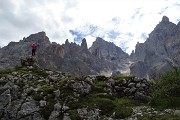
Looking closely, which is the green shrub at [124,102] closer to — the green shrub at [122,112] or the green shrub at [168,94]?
the green shrub at [122,112]

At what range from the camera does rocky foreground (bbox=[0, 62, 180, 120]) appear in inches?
1453

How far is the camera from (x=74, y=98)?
40812 millimetres

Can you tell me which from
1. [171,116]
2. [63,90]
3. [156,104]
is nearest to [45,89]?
[63,90]

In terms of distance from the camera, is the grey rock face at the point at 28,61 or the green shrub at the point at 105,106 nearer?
the green shrub at the point at 105,106

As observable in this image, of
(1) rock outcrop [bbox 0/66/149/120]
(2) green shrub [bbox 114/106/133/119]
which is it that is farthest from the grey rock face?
(2) green shrub [bbox 114/106/133/119]

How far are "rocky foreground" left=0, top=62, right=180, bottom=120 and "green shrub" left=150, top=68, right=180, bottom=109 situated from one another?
1.74m

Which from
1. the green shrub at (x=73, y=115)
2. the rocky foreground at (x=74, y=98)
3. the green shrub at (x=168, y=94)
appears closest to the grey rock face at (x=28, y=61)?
the rocky foreground at (x=74, y=98)

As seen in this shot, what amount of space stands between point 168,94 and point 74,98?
12061 mm

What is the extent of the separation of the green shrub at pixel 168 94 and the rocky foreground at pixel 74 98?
5.72 feet

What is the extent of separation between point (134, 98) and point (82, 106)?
Result: 8.27 meters

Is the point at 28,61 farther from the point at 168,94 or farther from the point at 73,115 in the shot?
the point at 168,94

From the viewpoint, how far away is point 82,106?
38.7 m

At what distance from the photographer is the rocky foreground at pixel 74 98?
36906mm

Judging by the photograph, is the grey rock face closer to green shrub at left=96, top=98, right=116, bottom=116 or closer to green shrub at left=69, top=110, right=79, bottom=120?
green shrub at left=96, top=98, right=116, bottom=116
